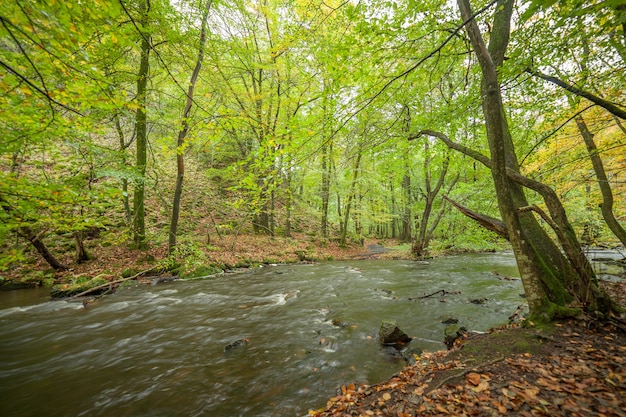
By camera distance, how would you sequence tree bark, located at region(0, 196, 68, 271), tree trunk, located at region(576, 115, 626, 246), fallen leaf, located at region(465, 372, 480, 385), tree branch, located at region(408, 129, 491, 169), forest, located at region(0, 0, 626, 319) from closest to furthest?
fallen leaf, located at region(465, 372, 480, 385)
forest, located at region(0, 0, 626, 319)
tree branch, located at region(408, 129, 491, 169)
tree trunk, located at region(576, 115, 626, 246)
tree bark, located at region(0, 196, 68, 271)

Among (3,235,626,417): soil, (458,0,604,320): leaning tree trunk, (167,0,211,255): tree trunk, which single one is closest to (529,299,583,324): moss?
(458,0,604,320): leaning tree trunk

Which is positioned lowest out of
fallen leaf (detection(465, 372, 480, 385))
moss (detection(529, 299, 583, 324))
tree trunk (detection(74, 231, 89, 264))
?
fallen leaf (detection(465, 372, 480, 385))

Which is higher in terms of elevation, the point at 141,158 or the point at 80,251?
the point at 141,158

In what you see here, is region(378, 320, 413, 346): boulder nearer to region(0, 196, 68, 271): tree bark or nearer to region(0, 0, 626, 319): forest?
region(0, 0, 626, 319): forest

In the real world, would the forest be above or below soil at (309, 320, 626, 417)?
above

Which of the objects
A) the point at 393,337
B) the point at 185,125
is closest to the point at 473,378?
the point at 393,337

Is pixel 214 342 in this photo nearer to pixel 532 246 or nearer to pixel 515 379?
pixel 515 379

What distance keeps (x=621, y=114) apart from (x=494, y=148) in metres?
3.18

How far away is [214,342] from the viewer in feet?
17.8

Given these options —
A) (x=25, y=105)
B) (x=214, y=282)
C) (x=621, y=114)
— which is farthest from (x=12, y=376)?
(x=621, y=114)

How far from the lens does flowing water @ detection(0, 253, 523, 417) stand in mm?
3715

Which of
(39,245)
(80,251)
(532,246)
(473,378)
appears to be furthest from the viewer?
(80,251)

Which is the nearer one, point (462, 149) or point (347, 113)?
point (347, 113)

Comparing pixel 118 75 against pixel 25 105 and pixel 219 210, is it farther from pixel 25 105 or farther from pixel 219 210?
pixel 219 210
